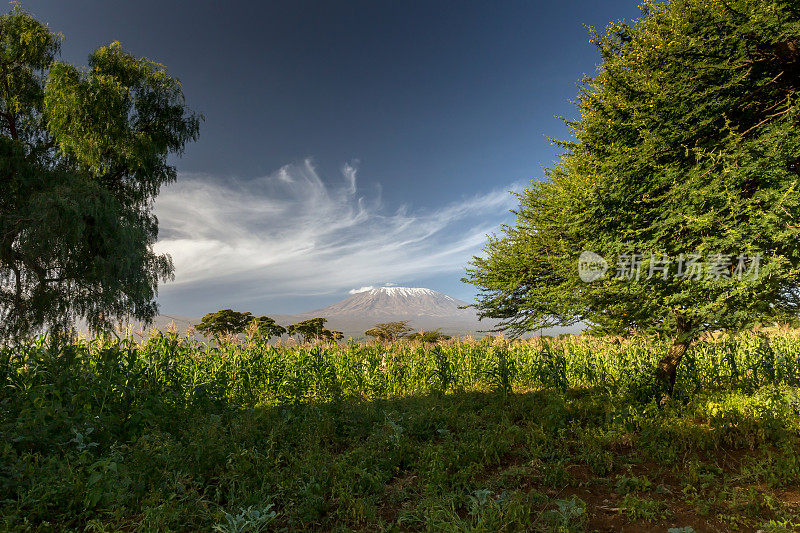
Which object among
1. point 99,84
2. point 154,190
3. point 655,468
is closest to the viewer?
point 655,468

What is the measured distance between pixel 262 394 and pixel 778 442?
9300 millimetres

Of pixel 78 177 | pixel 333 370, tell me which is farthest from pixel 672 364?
pixel 78 177

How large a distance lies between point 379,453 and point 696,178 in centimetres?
602

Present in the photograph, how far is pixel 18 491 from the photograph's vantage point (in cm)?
350

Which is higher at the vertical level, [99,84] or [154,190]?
[99,84]

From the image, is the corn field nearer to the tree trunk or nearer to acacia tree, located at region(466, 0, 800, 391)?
the tree trunk

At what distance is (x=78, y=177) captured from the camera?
1661cm

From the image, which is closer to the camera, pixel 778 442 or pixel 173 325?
pixel 778 442

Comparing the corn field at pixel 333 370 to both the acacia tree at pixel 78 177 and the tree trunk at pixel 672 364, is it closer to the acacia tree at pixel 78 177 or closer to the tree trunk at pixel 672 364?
the tree trunk at pixel 672 364

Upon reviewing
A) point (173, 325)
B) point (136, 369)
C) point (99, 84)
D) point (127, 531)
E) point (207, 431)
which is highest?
point (99, 84)

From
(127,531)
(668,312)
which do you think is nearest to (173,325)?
(127,531)

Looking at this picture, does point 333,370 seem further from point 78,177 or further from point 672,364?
point 78,177

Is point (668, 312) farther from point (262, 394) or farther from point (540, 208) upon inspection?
point (262, 394)

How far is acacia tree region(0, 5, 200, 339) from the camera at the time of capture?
14.8 meters
